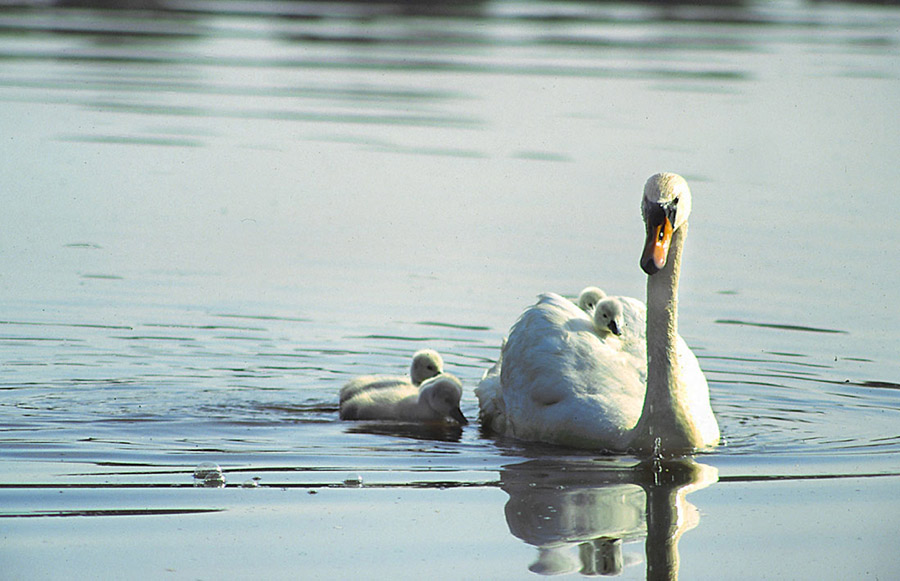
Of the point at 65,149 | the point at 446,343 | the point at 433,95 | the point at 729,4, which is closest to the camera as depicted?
the point at 446,343

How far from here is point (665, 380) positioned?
848 cm

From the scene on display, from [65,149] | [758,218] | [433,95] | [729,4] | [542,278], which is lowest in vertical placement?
[542,278]

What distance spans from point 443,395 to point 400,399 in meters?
0.33

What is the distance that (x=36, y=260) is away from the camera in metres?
Result: 12.9

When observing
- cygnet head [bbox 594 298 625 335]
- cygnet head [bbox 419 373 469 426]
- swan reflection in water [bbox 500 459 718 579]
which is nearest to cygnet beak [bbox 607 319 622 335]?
cygnet head [bbox 594 298 625 335]

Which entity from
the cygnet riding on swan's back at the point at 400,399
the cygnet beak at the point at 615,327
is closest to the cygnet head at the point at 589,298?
the cygnet beak at the point at 615,327

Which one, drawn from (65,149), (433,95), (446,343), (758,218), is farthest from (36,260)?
(433,95)

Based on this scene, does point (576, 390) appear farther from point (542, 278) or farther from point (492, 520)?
point (542, 278)

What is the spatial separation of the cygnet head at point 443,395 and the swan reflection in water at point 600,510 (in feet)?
4.49

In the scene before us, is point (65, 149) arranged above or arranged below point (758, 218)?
above

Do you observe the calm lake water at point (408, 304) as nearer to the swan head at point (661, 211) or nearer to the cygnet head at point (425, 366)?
the cygnet head at point (425, 366)

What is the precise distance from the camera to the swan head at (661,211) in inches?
322

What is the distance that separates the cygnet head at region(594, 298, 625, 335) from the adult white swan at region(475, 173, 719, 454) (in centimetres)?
7

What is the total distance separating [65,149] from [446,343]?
8.31 meters
